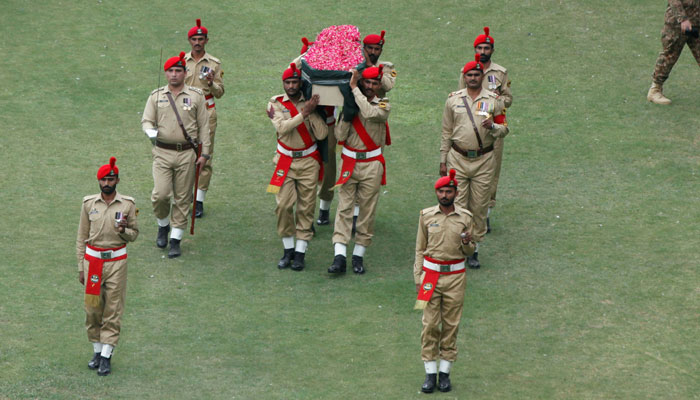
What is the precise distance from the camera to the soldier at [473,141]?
38.8 feet

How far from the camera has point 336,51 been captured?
39.5 feet

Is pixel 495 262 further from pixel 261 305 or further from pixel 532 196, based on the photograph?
pixel 261 305

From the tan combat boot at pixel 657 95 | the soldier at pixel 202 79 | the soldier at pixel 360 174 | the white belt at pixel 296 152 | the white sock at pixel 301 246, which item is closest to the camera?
the soldier at pixel 360 174

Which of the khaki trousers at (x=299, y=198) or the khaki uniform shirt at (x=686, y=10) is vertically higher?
the khaki uniform shirt at (x=686, y=10)

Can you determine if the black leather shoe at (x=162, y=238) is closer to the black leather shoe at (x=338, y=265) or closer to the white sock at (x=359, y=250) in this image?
the black leather shoe at (x=338, y=265)

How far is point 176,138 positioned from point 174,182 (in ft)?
1.75

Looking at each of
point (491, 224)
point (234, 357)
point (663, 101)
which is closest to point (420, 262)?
point (234, 357)

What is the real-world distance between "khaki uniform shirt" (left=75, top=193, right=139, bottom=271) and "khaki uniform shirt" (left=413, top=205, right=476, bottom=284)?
8.66 feet

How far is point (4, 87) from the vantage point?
55.2ft

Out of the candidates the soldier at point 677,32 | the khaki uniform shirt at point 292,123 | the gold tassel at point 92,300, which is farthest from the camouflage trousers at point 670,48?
the gold tassel at point 92,300

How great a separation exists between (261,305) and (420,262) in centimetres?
232

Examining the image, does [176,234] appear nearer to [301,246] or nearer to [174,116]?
[174,116]

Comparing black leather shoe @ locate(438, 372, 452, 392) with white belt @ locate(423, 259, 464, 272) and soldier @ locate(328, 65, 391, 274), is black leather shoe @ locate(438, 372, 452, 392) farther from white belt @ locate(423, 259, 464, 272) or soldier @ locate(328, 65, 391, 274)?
soldier @ locate(328, 65, 391, 274)

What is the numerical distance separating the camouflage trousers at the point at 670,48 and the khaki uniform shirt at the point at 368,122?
5.85 meters
